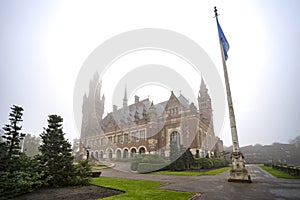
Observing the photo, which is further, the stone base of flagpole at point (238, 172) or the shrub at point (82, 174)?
the stone base of flagpole at point (238, 172)

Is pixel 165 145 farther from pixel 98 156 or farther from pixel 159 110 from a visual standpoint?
pixel 98 156

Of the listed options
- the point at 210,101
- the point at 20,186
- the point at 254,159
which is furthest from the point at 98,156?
the point at 254,159

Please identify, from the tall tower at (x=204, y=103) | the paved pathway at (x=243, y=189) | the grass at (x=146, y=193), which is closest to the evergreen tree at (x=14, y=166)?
the grass at (x=146, y=193)

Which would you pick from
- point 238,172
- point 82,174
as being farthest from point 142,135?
point 238,172

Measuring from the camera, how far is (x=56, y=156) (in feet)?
35.7

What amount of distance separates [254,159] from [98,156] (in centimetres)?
4969

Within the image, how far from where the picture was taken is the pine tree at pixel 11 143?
845cm

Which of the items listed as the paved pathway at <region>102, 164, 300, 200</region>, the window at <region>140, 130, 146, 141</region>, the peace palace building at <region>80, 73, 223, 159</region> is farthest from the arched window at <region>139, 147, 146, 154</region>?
the paved pathway at <region>102, 164, 300, 200</region>

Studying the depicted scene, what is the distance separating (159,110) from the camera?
4150 centimetres

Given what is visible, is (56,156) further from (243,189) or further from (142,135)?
(142,135)

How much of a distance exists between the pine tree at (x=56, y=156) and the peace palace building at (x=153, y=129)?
1651cm

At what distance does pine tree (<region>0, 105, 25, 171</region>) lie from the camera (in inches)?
333

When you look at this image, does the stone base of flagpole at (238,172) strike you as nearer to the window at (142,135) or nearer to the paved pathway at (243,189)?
the paved pathway at (243,189)

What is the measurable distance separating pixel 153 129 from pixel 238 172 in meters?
26.7
